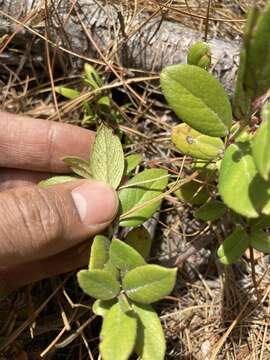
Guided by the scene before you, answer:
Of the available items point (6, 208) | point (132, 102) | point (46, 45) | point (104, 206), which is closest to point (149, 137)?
point (132, 102)

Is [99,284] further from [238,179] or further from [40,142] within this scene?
[40,142]

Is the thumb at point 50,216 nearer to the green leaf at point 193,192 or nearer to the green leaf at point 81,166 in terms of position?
the green leaf at point 81,166

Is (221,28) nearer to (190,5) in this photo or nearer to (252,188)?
(190,5)

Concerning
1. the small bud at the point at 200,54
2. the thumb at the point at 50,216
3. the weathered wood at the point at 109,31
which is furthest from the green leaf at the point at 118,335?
the weathered wood at the point at 109,31

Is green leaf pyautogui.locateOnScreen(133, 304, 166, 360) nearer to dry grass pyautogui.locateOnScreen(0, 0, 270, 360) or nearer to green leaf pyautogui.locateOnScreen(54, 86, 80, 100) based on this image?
dry grass pyautogui.locateOnScreen(0, 0, 270, 360)

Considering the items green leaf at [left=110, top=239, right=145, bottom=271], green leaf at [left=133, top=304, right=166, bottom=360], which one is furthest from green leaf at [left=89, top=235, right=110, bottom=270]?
green leaf at [left=133, top=304, right=166, bottom=360]
